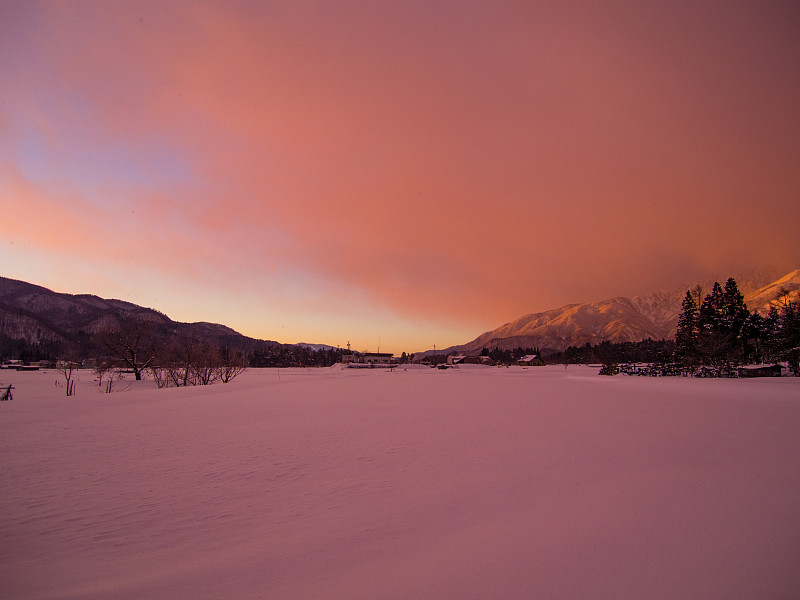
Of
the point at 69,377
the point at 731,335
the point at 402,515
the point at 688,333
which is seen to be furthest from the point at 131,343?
the point at 688,333

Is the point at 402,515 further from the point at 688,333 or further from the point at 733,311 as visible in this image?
the point at 688,333

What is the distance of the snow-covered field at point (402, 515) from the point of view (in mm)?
4141

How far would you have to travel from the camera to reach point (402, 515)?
5.89 meters

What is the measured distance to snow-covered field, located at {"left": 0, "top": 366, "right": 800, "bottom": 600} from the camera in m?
4.14

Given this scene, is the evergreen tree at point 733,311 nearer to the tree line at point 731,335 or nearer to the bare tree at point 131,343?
the tree line at point 731,335

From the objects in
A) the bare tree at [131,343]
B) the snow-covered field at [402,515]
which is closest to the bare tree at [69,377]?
the bare tree at [131,343]

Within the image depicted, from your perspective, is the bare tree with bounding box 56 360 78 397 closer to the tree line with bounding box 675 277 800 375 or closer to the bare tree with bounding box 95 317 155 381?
the bare tree with bounding box 95 317 155 381

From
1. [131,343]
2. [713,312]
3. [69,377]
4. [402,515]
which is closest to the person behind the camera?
[402,515]

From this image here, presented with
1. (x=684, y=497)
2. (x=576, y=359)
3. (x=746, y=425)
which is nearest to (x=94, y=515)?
(x=684, y=497)

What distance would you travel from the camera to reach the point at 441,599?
3.81 metres

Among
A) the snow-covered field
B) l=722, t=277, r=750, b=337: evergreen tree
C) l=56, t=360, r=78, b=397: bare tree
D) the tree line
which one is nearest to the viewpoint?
the snow-covered field

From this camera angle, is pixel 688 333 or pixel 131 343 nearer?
pixel 131 343

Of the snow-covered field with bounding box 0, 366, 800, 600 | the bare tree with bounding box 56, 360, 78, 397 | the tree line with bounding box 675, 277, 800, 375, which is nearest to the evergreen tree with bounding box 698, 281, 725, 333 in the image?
the tree line with bounding box 675, 277, 800, 375

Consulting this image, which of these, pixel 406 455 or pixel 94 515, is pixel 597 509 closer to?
pixel 406 455
